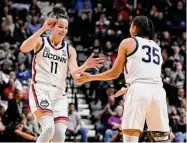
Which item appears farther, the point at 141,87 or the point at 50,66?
the point at 50,66

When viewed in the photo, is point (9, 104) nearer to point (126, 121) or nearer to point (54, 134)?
point (54, 134)

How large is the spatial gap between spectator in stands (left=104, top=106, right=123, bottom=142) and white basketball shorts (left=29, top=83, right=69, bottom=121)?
6074mm

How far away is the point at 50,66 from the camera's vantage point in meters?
7.59

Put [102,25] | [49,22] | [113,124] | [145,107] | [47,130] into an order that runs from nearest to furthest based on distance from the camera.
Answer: [145,107] → [47,130] → [49,22] → [113,124] → [102,25]

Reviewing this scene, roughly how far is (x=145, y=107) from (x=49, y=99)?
1606mm

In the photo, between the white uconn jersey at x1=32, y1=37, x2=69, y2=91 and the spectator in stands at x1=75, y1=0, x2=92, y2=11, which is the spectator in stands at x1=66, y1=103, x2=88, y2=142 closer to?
the white uconn jersey at x1=32, y1=37, x2=69, y2=91

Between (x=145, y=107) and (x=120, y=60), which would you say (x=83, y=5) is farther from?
(x=145, y=107)

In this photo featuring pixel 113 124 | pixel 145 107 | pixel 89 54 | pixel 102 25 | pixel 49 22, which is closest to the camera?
pixel 145 107

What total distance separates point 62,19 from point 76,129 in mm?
6271

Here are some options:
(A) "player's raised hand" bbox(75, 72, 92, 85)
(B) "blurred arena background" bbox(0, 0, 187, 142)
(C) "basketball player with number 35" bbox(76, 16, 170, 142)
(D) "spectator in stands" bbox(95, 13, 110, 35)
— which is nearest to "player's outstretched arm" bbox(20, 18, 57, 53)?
(A) "player's raised hand" bbox(75, 72, 92, 85)

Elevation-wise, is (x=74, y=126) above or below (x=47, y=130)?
below

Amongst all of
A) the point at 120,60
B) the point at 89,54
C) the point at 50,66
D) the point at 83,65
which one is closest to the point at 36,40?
the point at 50,66

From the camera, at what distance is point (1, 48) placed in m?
15.9

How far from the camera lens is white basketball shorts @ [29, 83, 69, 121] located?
7367mm
